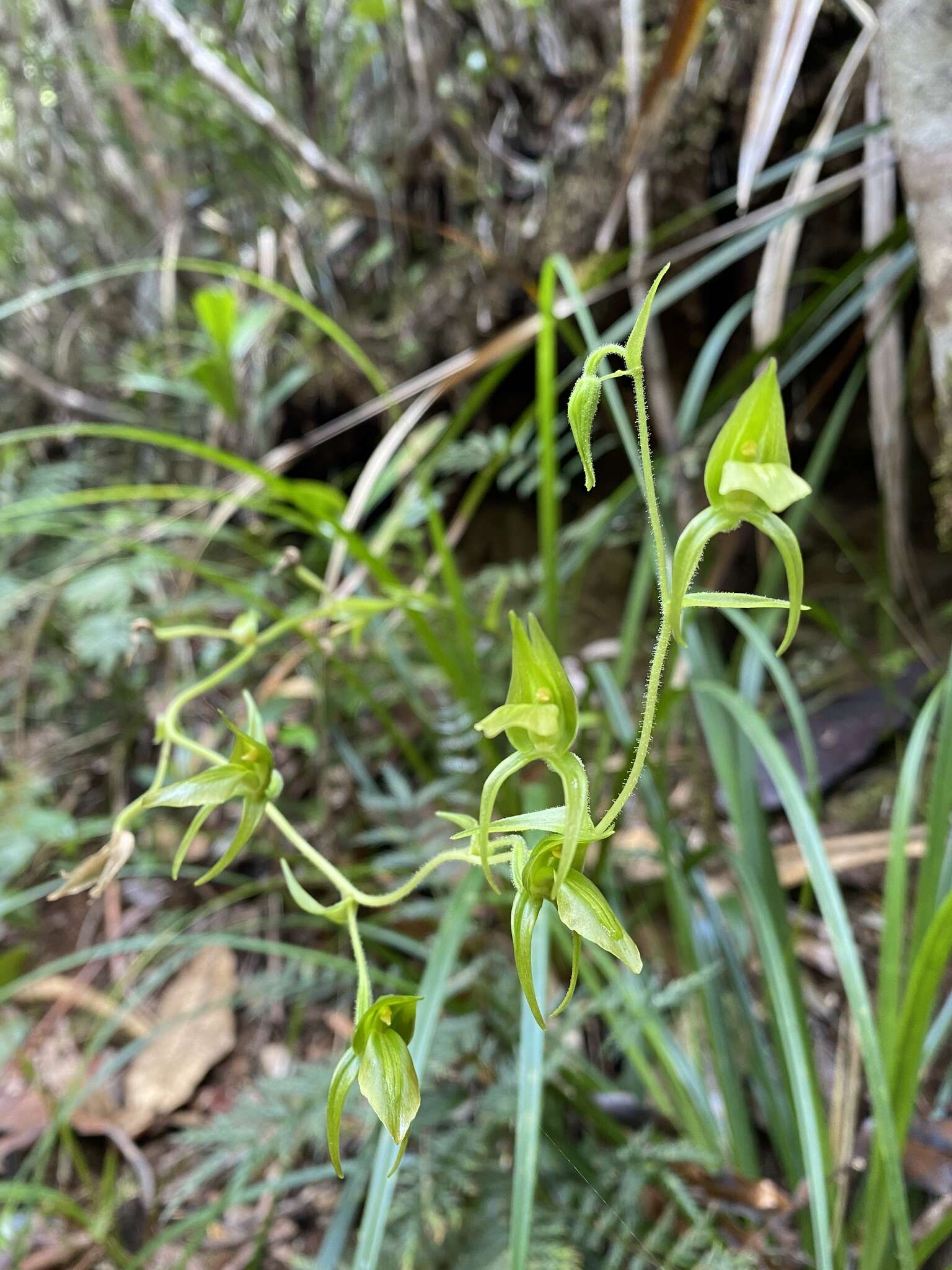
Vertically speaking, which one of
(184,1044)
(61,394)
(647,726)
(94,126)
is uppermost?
(94,126)

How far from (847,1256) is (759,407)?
0.66 meters

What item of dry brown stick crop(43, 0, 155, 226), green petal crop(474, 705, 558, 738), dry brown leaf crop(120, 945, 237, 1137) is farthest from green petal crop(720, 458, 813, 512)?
dry brown stick crop(43, 0, 155, 226)

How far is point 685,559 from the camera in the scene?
26 cm

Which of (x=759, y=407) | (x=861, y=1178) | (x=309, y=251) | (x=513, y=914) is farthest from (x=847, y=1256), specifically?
(x=309, y=251)

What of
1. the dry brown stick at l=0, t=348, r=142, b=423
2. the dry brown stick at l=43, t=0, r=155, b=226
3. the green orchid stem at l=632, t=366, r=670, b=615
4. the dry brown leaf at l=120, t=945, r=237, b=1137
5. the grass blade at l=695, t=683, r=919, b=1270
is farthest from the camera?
the dry brown stick at l=43, t=0, r=155, b=226

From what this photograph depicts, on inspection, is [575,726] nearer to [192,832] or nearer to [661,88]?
[192,832]

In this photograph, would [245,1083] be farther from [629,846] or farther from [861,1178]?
[861,1178]

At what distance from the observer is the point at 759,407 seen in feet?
0.93

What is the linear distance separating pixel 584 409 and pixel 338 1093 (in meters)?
0.28

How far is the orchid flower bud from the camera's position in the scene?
0.30 metres

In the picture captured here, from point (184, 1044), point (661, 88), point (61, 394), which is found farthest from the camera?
point (61, 394)

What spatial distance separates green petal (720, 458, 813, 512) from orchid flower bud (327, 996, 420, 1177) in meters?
0.24

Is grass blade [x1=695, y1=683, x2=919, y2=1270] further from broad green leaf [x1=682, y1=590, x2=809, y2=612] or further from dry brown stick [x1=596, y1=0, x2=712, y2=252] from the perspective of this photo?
dry brown stick [x1=596, y1=0, x2=712, y2=252]

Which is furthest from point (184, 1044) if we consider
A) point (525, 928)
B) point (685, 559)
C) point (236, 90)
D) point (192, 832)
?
point (236, 90)
